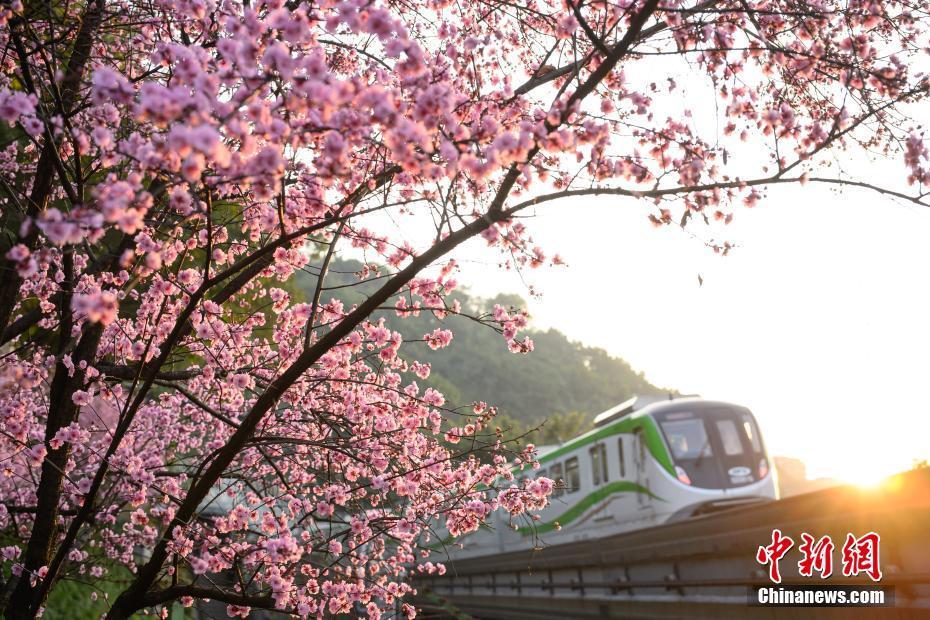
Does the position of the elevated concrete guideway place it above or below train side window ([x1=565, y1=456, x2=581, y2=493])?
below

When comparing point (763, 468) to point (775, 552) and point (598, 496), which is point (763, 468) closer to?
point (598, 496)

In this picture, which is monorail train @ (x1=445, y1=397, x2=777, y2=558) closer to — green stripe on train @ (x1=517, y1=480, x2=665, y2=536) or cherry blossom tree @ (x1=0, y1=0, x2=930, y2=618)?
green stripe on train @ (x1=517, y1=480, x2=665, y2=536)

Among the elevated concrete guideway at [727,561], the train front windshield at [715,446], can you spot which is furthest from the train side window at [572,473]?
the train front windshield at [715,446]

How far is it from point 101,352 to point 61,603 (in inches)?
287

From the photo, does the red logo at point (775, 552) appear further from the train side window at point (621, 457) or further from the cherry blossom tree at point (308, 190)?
the train side window at point (621, 457)

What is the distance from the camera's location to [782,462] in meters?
63.6

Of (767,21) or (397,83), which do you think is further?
(397,83)

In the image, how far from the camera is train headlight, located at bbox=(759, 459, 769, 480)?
42.1 feet

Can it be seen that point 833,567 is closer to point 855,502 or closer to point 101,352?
point 855,502

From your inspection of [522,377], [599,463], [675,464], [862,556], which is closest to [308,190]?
[862,556]

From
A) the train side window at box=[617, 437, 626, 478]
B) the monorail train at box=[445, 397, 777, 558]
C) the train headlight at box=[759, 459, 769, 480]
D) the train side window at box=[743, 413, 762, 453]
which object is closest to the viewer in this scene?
the monorail train at box=[445, 397, 777, 558]

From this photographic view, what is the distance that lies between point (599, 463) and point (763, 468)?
3328mm

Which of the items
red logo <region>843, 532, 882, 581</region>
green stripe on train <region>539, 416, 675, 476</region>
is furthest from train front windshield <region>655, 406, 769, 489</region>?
red logo <region>843, 532, 882, 581</region>

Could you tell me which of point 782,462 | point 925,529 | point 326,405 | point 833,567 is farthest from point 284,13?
point 782,462
